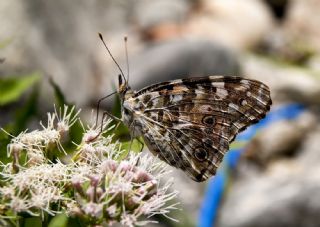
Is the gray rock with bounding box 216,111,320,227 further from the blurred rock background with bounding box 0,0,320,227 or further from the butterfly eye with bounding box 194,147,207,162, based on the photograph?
the butterfly eye with bounding box 194,147,207,162

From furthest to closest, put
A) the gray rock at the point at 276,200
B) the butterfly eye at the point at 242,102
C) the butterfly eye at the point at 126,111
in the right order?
the gray rock at the point at 276,200, the butterfly eye at the point at 242,102, the butterfly eye at the point at 126,111

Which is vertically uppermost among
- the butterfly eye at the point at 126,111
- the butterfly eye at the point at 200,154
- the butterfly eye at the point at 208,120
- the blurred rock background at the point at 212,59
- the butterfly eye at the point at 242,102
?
the blurred rock background at the point at 212,59

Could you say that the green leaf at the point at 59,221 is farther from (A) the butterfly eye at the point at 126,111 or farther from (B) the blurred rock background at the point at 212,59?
(B) the blurred rock background at the point at 212,59

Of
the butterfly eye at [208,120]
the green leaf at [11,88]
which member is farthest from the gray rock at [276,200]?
the green leaf at [11,88]

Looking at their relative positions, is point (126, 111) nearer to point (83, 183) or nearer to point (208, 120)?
point (208, 120)

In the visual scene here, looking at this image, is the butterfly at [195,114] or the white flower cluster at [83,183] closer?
the white flower cluster at [83,183]

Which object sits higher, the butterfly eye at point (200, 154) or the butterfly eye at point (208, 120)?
the butterfly eye at point (208, 120)

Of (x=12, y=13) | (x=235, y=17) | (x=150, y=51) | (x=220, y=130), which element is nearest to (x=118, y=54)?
(x=150, y=51)

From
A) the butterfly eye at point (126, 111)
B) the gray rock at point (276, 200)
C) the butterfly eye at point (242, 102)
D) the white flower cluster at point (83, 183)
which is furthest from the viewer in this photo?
the gray rock at point (276, 200)
